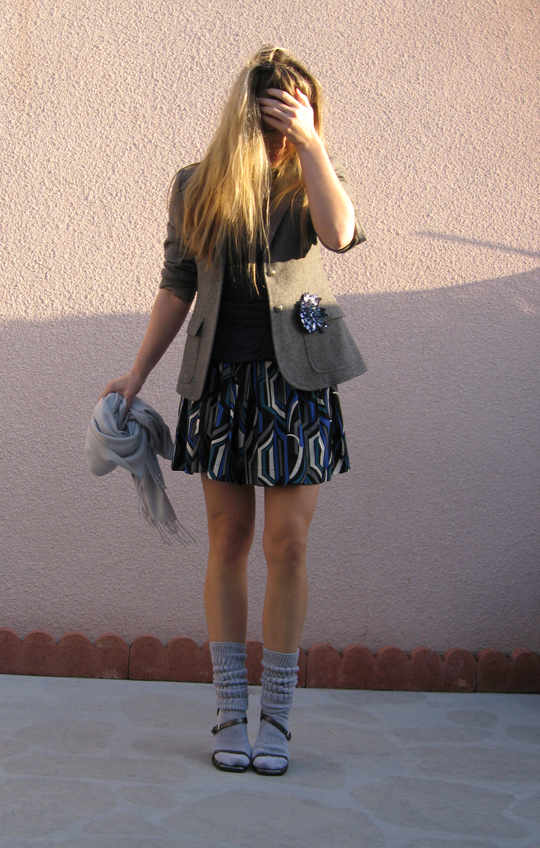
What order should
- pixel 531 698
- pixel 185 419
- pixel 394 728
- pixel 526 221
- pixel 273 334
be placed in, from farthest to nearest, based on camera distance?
pixel 526 221, pixel 531 698, pixel 394 728, pixel 185 419, pixel 273 334

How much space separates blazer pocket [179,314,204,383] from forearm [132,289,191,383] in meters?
0.08

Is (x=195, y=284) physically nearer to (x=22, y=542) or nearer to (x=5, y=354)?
(x=5, y=354)

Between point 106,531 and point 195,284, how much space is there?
103cm

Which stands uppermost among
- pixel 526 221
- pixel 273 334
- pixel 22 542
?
pixel 526 221

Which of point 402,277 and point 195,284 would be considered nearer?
point 195,284

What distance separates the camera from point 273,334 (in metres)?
1.60

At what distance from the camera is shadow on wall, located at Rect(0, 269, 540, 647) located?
2461 mm

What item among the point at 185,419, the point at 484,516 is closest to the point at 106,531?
the point at 185,419

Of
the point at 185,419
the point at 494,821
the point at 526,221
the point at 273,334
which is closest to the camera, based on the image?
the point at 494,821

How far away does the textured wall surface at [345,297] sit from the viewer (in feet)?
8.03

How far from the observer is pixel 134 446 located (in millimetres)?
1744

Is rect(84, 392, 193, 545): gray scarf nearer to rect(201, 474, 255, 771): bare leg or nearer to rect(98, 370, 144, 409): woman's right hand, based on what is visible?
rect(98, 370, 144, 409): woman's right hand

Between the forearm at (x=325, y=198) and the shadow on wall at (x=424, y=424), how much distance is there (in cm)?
93

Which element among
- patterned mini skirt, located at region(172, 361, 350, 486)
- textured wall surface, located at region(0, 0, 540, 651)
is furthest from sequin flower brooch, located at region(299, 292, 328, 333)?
textured wall surface, located at region(0, 0, 540, 651)
